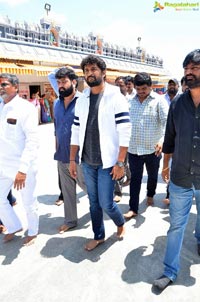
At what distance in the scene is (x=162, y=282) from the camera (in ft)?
7.05

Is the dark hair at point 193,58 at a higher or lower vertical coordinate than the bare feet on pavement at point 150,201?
higher

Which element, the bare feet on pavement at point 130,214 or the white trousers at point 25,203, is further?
the bare feet on pavement at point 130,214

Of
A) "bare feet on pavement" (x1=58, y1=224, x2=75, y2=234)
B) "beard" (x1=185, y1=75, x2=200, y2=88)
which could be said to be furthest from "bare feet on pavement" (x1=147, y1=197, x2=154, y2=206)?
"beard" (x1=185, y1=75, x2=200, y2=88)

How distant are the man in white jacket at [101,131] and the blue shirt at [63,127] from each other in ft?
1.13

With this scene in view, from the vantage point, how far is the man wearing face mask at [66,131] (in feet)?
9.85

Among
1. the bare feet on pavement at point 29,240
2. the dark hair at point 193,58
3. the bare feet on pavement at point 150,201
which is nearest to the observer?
the dark hair at point 193,58

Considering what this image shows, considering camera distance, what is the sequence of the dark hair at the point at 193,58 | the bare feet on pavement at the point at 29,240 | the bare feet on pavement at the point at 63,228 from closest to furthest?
the dark hair at the point at 193,58, the bare feet on pavement at the point at 29,240, the bare feet on pavement at the point at 63,228

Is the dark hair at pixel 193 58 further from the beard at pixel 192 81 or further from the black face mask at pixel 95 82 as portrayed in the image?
the black face mask at pixel 95 82

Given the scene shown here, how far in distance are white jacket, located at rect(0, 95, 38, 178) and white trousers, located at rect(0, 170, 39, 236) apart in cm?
13

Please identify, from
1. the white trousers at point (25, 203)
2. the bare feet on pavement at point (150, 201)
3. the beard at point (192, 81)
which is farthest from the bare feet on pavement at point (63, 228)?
the beard at point (192, 81)

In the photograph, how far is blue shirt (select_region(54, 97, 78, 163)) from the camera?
306cm

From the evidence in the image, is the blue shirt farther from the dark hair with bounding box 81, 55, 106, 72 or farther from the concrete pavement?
the concrete pavement

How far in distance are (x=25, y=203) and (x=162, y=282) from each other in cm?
156

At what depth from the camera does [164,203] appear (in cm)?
391
